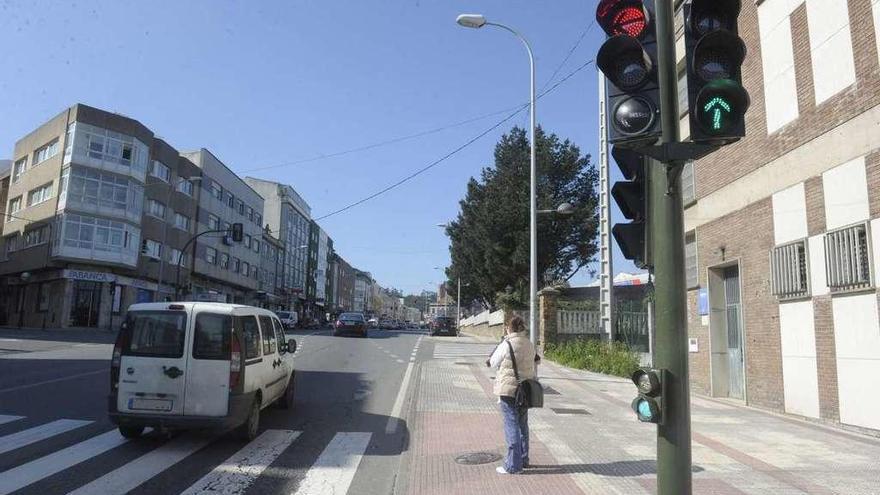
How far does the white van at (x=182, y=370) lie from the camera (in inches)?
288

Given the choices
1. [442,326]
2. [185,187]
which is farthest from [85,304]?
[442,326]

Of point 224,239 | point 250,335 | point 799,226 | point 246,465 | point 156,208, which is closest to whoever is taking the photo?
point 246,465

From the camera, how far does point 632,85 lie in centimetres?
398

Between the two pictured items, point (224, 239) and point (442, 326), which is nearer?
point (442, 326)

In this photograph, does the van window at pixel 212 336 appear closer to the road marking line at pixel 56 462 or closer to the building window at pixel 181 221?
the road marking line at pixel 56 462

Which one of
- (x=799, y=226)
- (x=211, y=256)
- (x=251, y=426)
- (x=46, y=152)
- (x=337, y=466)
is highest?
(x=46, y=152)

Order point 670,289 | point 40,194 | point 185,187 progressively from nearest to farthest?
point 670,289 → point 40,194 → point 185,187

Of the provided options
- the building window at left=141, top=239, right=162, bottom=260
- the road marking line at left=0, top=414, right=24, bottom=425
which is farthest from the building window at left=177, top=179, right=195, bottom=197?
the road marking line at left=0, top=414, right=24, bottom=425

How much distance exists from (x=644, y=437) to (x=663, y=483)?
16.6 ft

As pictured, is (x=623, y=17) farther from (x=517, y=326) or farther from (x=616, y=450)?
(x=616, y=450)

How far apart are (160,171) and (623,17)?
48918 millimetres

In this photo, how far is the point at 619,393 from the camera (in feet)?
43.4

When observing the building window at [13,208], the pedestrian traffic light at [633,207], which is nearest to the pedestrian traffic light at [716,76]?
the pedestrian traffic light at [633,207]

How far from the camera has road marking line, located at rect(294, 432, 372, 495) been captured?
5.96m
